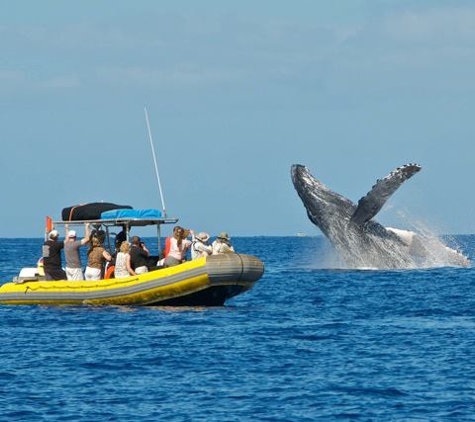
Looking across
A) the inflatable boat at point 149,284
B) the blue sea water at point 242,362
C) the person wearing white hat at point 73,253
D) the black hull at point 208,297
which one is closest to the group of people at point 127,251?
the person wearing white hat at point 73,253

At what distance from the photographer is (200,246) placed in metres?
23.3

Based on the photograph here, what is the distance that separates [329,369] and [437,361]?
58.6 inches

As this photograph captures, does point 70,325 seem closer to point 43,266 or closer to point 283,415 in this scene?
point 43,266

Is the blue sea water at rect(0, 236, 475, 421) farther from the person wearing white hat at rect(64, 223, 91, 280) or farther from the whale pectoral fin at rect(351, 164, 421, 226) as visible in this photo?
the whale pectoral fin at rect(351, 164, 421, 226)

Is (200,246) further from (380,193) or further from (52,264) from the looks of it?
(380,193)

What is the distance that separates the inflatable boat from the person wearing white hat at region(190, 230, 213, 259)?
2.28ft

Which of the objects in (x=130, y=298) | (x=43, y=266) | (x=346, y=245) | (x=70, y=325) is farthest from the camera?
(x=346, y=245)

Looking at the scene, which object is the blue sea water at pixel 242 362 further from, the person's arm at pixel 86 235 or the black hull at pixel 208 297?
the person's arm at pixel 86 235

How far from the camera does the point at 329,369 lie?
55.2 ft

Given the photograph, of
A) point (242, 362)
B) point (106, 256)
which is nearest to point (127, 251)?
point (106, 256)

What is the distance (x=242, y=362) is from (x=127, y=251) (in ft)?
20.3

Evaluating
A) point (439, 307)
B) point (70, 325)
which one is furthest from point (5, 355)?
point (439, 307)

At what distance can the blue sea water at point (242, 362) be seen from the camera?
1435cm

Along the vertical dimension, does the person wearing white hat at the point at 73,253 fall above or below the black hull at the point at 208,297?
above
